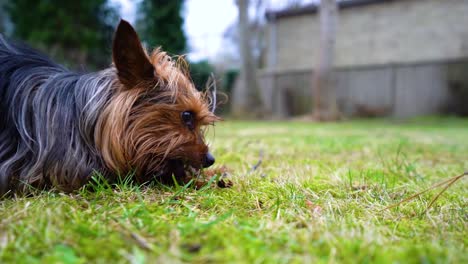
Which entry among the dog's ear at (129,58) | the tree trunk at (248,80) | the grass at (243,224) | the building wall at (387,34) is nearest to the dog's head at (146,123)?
the dog's ear at (129,58)

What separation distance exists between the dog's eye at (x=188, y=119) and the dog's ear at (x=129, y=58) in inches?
11.2

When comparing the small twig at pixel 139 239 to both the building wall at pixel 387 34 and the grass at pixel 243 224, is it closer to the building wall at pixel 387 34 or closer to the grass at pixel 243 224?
the grass at pixel 243 224

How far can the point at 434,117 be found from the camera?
13742 millimetres

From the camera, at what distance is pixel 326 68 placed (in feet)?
41.6

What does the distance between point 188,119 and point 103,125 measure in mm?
470

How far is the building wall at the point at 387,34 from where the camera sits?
56.1 ft

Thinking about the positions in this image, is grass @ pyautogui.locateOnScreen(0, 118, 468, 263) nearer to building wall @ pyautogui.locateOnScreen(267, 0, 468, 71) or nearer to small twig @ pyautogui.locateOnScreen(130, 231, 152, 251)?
small twig @ pyautogui.locateOnScreen(130, 231, 152, 251)

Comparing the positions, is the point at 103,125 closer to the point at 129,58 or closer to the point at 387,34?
the point at 129,58

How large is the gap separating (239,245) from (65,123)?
53.7 inches

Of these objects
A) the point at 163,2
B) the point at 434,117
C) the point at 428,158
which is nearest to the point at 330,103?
the point at 434,117

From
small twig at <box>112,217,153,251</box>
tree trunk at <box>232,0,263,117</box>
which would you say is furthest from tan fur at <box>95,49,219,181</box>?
tree trunk at <box>232,0,263,117</box>

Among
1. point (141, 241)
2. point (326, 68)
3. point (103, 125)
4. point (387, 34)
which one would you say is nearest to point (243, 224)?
point (141, 241)

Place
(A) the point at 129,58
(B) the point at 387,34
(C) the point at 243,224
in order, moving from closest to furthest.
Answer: (C) the point at 243,224, (A) the point at 129,58, (B) the point at 387,34

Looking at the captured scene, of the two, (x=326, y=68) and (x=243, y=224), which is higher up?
(x=326, y=68)
